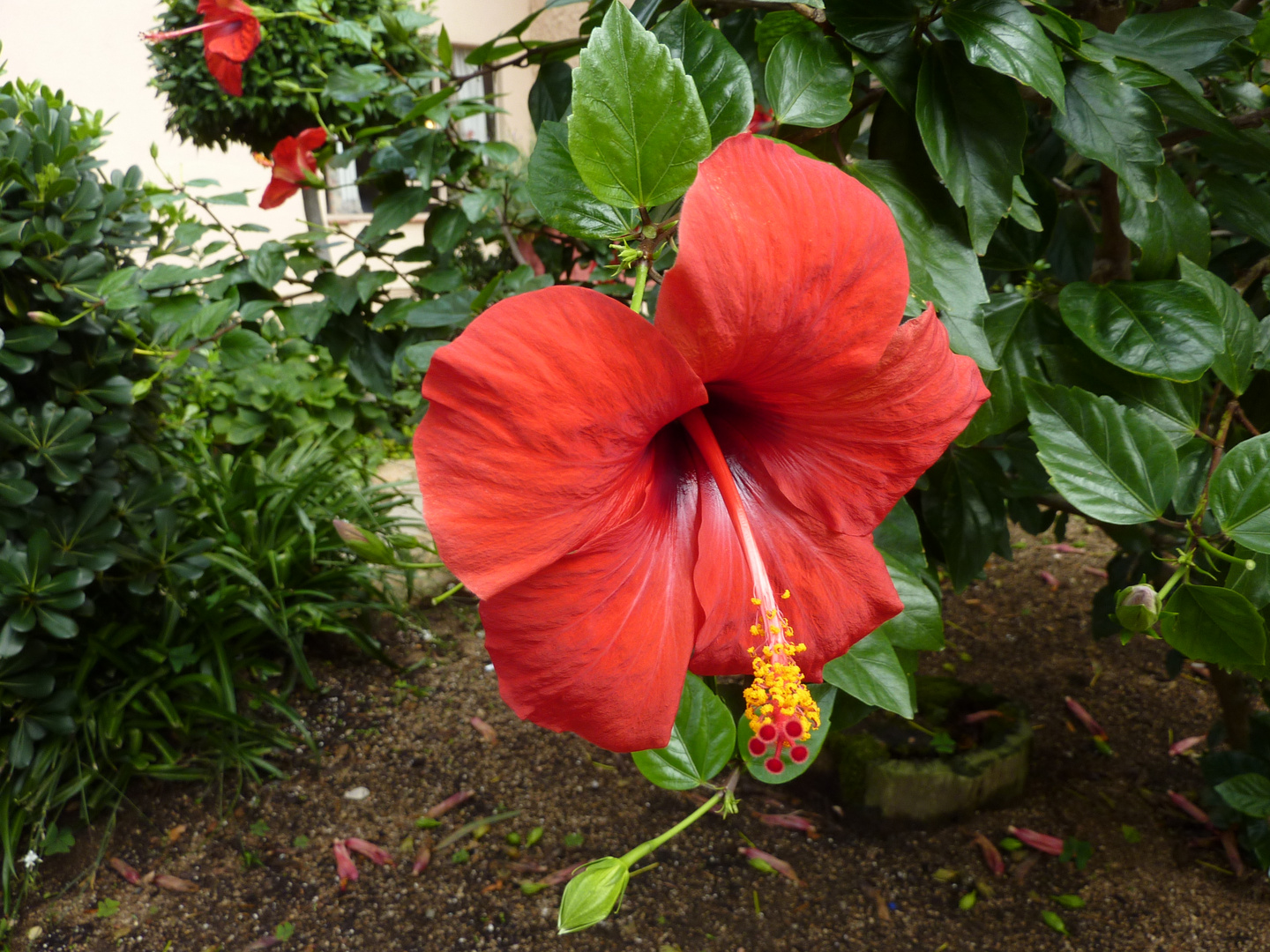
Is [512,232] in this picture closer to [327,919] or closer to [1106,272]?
[1106,272]

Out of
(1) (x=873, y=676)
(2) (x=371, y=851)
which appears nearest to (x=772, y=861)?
(2) (x=371, y=851)

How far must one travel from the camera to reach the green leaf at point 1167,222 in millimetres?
729

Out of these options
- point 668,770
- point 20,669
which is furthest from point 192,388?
point 668,770

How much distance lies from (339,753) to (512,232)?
53.3 inches

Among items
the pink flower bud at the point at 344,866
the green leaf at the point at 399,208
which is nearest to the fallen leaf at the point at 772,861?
the pink flower bud at the point at 344,866

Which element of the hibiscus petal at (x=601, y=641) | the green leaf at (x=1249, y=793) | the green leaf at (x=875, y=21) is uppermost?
the green leaf at (x=875, y=21)

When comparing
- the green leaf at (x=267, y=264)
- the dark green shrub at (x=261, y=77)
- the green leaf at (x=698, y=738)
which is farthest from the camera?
the dark green shrub at (x=261, y=77)

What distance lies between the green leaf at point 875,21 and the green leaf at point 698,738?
444 mm

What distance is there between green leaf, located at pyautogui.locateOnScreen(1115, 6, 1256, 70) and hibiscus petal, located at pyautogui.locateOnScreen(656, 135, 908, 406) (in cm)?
48

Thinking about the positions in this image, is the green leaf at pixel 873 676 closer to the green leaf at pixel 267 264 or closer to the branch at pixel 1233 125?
the branch at pixel 1233 125

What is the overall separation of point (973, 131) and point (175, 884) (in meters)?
1.94

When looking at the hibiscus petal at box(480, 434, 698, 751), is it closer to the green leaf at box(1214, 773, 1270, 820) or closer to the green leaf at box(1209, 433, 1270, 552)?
the green leaf at box(1209, 433, 1270, 552)

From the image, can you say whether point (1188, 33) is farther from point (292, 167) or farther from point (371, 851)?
point (371, 851)

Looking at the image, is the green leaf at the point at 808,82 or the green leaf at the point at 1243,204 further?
the green leaf at the point at 1243,204
